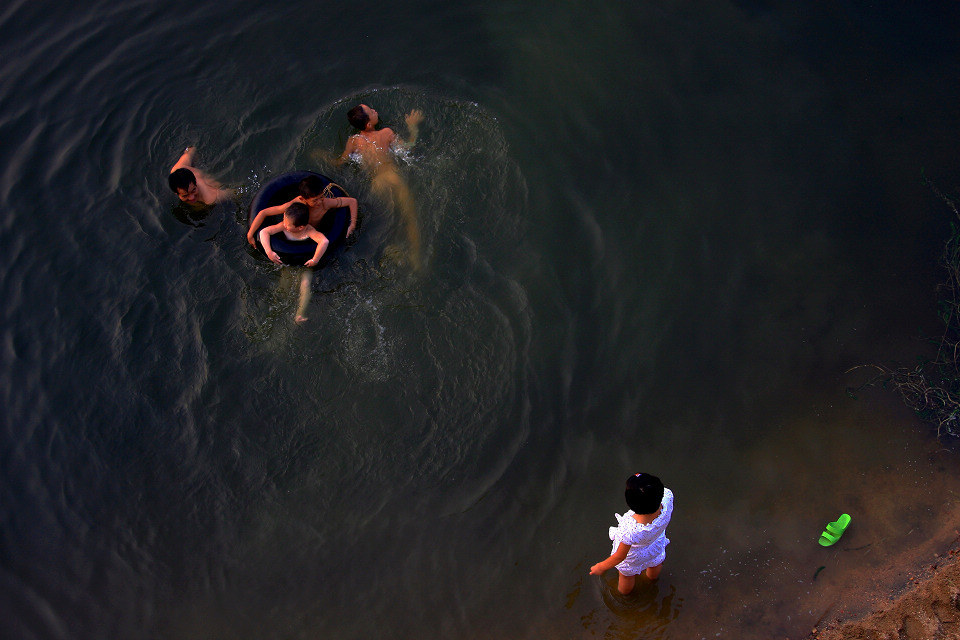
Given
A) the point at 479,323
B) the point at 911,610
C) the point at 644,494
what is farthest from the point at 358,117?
the point at 911,610

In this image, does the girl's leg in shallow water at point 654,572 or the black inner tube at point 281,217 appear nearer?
the girl's leg in shallow water at point 654,572

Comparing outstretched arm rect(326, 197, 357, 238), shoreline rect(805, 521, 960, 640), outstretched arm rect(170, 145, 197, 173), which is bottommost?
shoreline rect(805, 521, 960, 640)

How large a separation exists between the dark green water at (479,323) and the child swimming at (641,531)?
1.54ft

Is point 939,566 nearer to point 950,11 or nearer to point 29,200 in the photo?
point 950,11

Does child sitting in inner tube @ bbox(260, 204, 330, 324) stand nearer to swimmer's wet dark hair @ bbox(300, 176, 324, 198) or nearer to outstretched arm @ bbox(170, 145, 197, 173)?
swimmer's wet dark hair @ bbox(300, 176, 324, 198)

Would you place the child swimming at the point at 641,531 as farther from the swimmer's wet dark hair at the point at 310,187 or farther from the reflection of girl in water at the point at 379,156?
the swimmer's wet dark hair at the point at 310,187

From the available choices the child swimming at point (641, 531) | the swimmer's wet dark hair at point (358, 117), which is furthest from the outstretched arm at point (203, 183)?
the child swimming at point (641, 531)

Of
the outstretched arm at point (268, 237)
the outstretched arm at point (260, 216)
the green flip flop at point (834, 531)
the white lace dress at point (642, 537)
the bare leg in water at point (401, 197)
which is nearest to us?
the white lace dress at point (642, 537)

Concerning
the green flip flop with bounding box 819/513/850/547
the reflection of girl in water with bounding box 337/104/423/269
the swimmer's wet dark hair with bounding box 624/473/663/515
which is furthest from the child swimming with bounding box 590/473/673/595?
the reflection of girl in water with bounding box 337/104/423/269

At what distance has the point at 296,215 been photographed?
5.93 metres

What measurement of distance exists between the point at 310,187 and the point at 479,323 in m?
1.95

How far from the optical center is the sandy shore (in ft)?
Result: 14.4

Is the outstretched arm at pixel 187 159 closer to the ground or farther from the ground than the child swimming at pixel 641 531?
farther from the ground

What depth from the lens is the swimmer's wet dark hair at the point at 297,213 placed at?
5934mm
